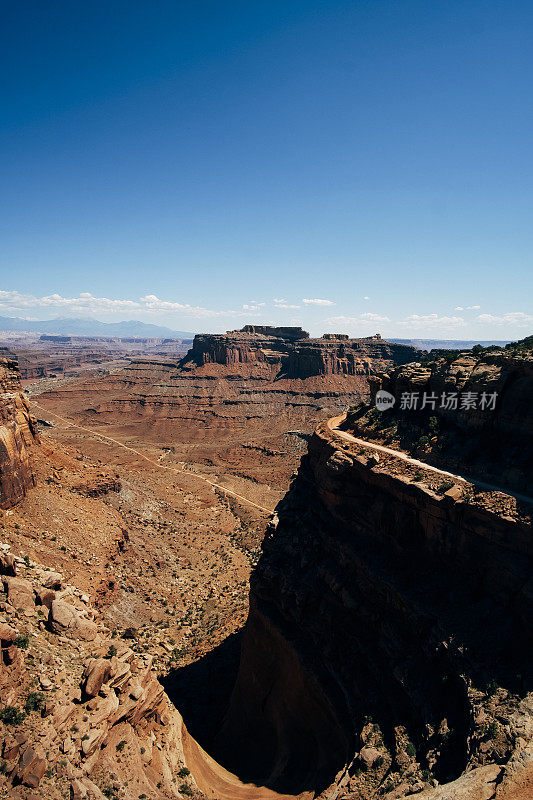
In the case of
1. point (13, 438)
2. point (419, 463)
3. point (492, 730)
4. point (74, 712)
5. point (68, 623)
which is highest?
point (419, 463)

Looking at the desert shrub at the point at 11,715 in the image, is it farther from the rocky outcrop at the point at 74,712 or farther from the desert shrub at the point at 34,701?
the desert shrub at the point at 34,701

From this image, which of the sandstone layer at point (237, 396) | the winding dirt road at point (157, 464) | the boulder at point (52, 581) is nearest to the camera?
the boulder at point (52, 581)

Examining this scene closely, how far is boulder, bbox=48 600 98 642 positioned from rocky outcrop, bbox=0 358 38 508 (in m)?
18.3

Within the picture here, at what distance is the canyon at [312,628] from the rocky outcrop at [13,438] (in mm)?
249

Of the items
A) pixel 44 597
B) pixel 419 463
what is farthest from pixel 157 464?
pixel 419 463

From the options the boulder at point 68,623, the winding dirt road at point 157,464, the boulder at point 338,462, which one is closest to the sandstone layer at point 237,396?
the winding dirt road at point 157,464

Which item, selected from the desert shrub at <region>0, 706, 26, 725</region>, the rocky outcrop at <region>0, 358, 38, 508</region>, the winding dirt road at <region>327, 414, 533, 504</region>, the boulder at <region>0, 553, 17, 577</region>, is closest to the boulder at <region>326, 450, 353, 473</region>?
the winding dirt road at <region>327, 414, 533, 504</region>

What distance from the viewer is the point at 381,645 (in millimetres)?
22875

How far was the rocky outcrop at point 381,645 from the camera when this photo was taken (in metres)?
17.6

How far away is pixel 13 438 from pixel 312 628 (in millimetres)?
32524

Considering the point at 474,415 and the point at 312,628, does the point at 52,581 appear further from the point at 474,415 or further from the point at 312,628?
the point at 474,415

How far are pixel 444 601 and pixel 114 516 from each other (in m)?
40.2

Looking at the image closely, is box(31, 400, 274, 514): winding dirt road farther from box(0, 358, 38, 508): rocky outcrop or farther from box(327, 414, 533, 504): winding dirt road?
box(0, 358, 38, 508): rocky outcrop

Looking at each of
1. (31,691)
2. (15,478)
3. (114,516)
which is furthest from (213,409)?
(31,691)
